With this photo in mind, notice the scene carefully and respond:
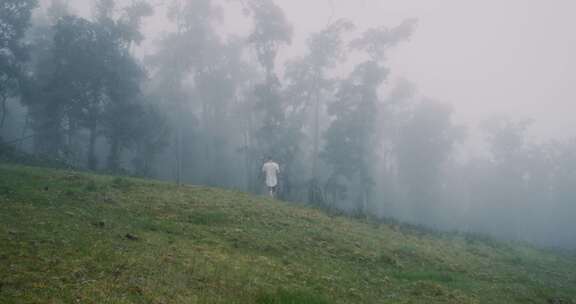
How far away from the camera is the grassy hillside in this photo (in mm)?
6344

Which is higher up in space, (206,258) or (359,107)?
(359,107)

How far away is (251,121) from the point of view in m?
67.8

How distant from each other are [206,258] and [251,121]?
2355 inches

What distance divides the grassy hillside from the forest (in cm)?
1476

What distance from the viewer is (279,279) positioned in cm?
797

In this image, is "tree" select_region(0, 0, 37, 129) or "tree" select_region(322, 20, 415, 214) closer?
"tree" select_region(0, 0, 37, 129)

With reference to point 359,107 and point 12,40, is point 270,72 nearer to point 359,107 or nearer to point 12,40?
point 359,107

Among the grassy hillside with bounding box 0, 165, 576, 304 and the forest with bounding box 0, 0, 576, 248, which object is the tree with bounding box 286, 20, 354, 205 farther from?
the grassy hillside with bounding box 0, 165, 576, 304

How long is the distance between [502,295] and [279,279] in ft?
18.4

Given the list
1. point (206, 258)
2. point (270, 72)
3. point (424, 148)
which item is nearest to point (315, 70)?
point (270, 72)

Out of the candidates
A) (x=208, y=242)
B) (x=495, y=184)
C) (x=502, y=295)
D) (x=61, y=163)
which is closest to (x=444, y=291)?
(x=502, y=295)

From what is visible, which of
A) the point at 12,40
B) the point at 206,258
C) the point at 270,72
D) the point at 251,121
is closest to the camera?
the point at 206,258

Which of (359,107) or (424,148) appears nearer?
(359,107)

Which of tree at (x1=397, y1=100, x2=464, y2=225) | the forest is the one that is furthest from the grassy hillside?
tree at (x1=397, y1=100, x2=464, y2=225)
